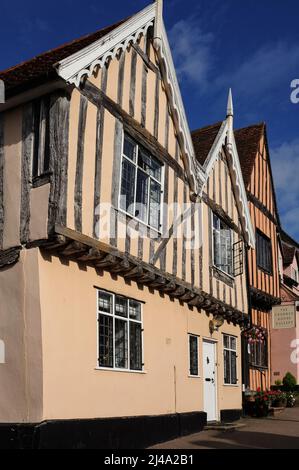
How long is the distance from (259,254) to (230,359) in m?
5.10

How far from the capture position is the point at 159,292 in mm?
12625

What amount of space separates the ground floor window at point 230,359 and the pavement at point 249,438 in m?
1.36

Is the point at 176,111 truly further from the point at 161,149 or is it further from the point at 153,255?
the point at 153,255

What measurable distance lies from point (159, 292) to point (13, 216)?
14.3ft

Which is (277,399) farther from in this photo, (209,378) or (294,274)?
(294,274)

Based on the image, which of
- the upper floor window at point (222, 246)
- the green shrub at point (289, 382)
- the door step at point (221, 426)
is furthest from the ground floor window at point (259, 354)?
the door step at point (221, 426)

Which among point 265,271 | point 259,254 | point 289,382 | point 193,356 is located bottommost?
point 289,382

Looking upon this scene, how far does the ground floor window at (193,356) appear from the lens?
46.9 ft

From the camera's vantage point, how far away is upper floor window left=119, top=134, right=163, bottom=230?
11.2 m

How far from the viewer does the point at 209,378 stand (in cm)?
1540

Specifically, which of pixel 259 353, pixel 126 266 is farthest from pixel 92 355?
pixel 259 353

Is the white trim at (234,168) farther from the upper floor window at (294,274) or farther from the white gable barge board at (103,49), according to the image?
the upper floor window at (294,274)

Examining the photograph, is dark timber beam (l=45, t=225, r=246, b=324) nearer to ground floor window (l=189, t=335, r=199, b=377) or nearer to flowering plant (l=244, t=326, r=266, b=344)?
ground floor window (l=189, t=335, r=199, b=377)
